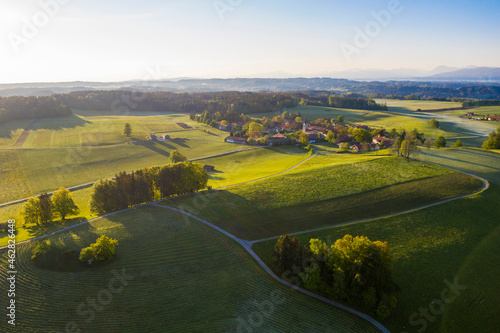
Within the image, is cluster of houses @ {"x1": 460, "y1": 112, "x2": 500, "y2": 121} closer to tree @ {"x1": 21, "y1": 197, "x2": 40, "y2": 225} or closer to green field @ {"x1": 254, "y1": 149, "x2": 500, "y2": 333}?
green field @ {"x1": 254, "y1": 149, "x2": 500, "y2": 333}

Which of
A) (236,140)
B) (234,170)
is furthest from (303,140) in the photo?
(234,170)

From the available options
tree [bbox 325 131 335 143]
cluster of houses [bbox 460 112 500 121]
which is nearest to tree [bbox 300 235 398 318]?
tree [bbox 325 131 335 143]

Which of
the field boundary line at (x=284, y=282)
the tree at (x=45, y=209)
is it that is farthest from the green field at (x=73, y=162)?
the field boundary line at (x=284, y=282)

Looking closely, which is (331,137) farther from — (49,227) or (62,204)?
(49,227)

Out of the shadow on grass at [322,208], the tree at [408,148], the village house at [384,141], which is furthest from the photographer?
the village house at [384,141]

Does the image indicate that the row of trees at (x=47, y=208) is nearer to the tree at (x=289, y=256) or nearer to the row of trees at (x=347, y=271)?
the tree at (x=289, y=256)
